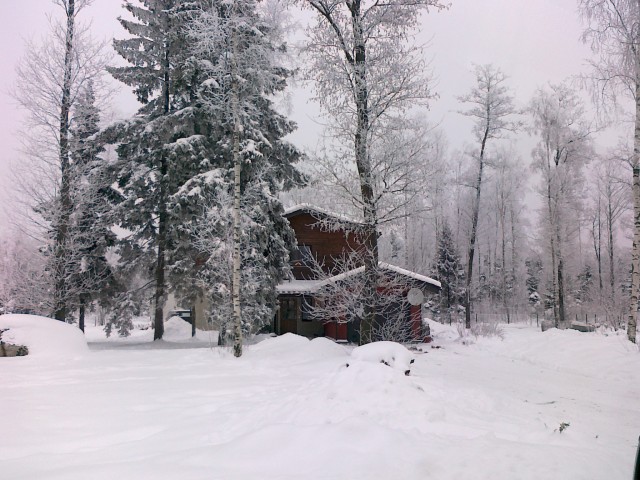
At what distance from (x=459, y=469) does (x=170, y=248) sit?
16580mm

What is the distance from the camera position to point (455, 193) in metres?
37.1

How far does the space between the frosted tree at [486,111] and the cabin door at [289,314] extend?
1069 cm

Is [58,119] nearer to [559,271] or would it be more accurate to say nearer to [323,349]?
[323,349]

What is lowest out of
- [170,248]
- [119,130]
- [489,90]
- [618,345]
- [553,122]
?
[618,345]

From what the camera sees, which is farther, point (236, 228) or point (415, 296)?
point (415, 296)

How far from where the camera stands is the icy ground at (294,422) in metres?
3.60

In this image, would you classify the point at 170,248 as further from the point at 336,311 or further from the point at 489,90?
the point at 489,90

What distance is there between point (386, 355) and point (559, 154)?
945 inches

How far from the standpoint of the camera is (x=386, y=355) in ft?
25.2

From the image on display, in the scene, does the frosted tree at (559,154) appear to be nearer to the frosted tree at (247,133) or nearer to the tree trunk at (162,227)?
the frosted tree at (247,133)

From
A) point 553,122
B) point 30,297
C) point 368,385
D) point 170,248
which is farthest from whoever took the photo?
point 553,122

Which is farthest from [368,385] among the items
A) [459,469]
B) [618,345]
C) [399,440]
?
[618,345]

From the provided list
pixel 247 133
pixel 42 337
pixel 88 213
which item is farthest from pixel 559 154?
pixel 42 337

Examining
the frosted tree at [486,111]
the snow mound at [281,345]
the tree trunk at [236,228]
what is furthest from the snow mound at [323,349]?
the frosted tree at [486,111]
